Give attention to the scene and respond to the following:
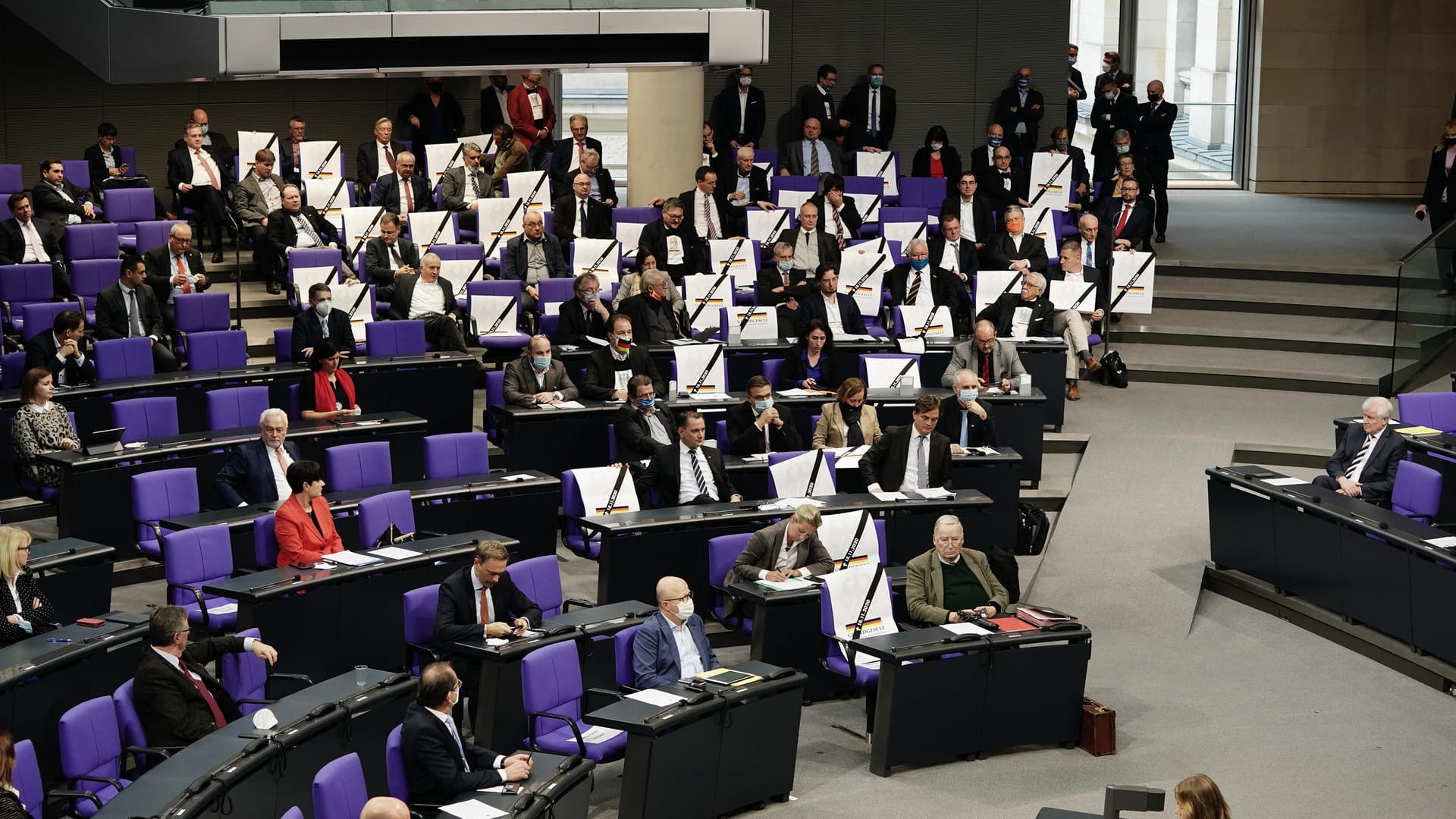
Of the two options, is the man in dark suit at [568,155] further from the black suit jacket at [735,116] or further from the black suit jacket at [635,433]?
the black suit jacket at [635,433]

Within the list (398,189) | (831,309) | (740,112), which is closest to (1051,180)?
(740,112)

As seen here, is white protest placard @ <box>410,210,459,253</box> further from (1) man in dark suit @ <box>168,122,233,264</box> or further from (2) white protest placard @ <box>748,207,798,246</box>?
(2) white protest placard @ <box>748,207,798,246</box>

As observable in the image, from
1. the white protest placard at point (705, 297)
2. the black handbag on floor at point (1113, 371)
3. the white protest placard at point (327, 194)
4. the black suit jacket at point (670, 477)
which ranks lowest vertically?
the black suit jacket at point (670, 477)

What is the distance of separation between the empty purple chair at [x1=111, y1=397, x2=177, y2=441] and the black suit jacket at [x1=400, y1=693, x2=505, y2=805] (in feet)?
14.8

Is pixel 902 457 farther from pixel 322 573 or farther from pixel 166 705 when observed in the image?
pixel 166 705

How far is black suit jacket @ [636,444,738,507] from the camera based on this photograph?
10516 millimetres

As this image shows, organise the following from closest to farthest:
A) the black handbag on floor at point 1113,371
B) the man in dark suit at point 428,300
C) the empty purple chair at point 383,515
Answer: the empty purple chair at point 383,515 → the man in dark suit at point 428,300 → the black handbag on floor at point 1113,371

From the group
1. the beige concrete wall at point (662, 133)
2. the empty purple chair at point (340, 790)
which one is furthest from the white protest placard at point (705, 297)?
the empty purple chair at point (340, 790)

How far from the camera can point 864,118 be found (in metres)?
18.4

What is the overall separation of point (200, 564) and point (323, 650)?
2.71ft

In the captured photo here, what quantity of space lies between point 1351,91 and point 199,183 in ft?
47.6

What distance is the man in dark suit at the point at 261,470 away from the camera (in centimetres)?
977

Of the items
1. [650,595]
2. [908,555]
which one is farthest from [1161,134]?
[650,595]

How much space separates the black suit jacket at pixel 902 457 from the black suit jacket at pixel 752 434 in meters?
0.73
